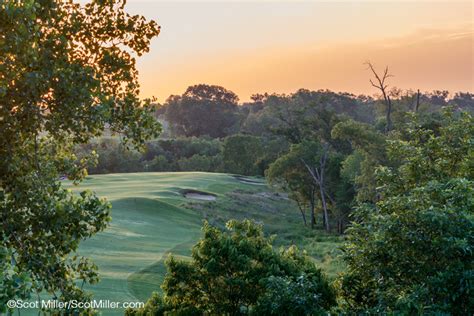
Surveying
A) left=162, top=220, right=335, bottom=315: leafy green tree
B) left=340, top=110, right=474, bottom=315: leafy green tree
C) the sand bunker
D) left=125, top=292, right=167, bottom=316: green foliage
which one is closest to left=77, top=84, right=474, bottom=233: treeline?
left=162, top=220, right=335, bottom=315: leafy green tree

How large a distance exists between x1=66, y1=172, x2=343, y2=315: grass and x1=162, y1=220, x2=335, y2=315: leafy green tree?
360 centimetres

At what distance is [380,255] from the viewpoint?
40.4 feet

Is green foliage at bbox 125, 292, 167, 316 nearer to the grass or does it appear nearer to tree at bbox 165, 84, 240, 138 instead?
the grass

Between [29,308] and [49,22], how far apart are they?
9.06 meters

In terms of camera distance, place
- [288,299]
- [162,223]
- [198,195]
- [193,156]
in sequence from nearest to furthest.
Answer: [288,299] < [162,223] < [198,195] < [193,156]

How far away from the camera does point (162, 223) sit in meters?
42.3

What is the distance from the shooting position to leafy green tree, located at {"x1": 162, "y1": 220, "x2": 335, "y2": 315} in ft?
44.4

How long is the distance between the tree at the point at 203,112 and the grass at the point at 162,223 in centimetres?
5250

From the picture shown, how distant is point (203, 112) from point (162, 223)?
300 feet

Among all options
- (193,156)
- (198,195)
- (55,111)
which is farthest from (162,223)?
(193,156)

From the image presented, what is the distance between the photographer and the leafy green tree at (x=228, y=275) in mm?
13523

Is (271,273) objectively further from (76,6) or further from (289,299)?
(76,6)

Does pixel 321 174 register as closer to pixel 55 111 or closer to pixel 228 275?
pixel 228 275

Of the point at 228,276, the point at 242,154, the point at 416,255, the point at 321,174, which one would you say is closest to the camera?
the point at 416,255
